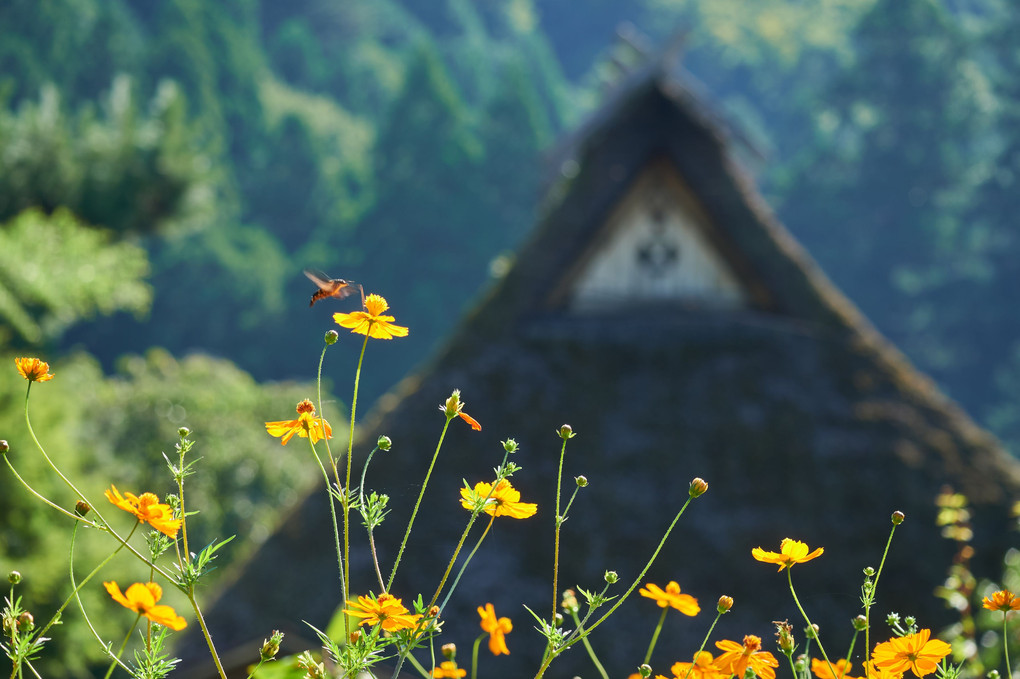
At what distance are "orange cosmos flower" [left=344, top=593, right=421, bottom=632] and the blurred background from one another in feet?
47.7

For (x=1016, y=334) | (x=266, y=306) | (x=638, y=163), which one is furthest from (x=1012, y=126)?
(x=638, y=163)

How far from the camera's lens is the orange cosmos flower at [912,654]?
1.01m

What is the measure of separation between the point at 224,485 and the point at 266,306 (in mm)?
14123

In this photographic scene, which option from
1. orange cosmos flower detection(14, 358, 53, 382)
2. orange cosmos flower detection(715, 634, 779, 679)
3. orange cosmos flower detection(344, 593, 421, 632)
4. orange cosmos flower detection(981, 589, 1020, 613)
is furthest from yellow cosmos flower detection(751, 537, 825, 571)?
orange cosmos flower detection(14, 358, 53, 382)

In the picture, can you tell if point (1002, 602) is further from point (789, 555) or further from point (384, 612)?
point (384, 612)

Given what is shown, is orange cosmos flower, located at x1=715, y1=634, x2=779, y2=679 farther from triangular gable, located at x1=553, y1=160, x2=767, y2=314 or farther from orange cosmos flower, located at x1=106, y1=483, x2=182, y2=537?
triangular gable, located at x1=553, y1=160, x2=767, y2=314

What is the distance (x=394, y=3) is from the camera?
53094mm

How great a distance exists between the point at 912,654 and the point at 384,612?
0.54 m

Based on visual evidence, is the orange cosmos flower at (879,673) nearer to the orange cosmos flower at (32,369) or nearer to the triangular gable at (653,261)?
the orange cosmos flower at (32,369)

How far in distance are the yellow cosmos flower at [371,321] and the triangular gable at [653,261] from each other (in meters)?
6.79

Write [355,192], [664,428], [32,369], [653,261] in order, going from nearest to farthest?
[32,369]
[664,428]
[653,261]
[355,192]

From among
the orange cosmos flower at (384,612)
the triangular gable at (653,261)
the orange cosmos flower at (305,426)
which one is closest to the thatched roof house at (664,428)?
the triangular gable at (653,261)

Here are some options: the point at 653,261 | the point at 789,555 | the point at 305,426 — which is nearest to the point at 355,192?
the point at 653,261

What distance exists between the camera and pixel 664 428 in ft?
23.1
